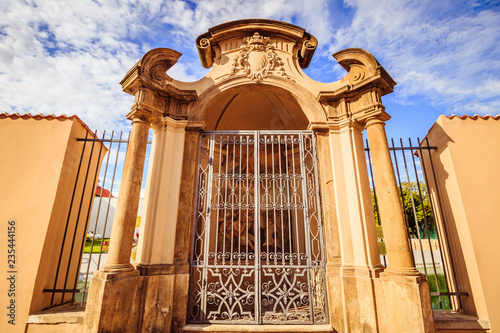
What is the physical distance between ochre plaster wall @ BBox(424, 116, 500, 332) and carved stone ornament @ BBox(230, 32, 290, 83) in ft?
10.9

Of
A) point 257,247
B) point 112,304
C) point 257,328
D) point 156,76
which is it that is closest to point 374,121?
point 257,247

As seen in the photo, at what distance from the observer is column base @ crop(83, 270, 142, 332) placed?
3129 mm

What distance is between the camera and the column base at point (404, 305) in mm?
3207

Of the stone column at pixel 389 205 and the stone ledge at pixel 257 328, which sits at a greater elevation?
the stone column at pixel 389 205

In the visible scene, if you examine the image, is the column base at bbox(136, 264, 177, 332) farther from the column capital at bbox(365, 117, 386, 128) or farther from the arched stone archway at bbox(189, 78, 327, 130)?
the column capital at bbox(365, 117, 386, 128)

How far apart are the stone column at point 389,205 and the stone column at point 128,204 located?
3.87 m

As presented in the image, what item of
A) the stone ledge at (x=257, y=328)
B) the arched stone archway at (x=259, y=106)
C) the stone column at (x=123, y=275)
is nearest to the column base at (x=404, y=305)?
the stone ledge at (x=257, y=328)

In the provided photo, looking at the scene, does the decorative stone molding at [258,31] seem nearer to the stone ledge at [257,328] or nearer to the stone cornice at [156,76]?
the stone cornice at [156,76]

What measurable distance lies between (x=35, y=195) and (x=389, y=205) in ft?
19.0

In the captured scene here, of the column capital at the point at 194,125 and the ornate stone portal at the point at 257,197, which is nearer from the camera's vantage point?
the ornate stone portal at the point at 257,197

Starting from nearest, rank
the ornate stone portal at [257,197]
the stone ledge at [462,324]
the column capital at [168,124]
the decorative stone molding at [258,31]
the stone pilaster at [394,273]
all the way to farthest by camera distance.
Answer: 1. the stone pilaster at [394,273]
2. the ornate stone portal at [257,197]
3. the stone ledge at [462,324]
4. the column capital at [168,124]
5. the decorative stone molding at [258,31]

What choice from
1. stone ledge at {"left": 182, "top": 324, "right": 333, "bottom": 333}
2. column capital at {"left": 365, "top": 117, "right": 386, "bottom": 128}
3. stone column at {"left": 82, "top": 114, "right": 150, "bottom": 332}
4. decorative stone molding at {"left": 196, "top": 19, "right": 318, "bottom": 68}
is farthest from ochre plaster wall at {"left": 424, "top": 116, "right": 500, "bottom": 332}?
stone column at {"left": 82, "top": 114, "right": 150, "bottom": 332}

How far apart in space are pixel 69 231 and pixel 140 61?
3457 mm

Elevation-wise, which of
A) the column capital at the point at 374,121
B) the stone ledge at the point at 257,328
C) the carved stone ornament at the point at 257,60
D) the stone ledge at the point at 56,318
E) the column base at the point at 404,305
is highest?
the carved stone ornament at the point at 257,60
